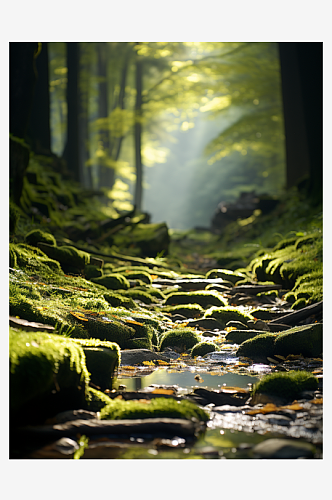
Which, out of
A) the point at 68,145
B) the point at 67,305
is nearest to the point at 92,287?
the point at 67,305

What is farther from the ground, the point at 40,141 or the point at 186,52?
the point at 186,52

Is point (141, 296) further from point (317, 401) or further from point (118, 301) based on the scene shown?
point (317, 401)

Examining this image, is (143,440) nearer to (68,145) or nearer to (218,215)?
(68,145)

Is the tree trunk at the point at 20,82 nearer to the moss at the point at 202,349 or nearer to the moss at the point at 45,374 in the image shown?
the moss at the point at 202,349

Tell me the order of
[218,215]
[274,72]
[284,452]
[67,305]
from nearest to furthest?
[284,452]
[67,305]
[274,72]
[218,215]

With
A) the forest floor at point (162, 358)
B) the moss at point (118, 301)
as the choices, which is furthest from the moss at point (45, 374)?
the moss at point (118, 301)

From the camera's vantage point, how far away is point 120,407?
7.97ft

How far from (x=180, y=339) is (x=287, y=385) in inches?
60.9

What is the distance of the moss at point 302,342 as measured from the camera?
377 centimetres

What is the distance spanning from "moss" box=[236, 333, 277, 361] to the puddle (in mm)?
581

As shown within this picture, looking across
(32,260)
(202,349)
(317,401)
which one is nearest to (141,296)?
(32,260)

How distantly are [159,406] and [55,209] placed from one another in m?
8.00

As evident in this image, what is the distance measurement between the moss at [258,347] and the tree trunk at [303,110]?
7194mm

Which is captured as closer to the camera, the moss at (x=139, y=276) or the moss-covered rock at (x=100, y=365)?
the moss-covered rock at (x=100, y=365)
